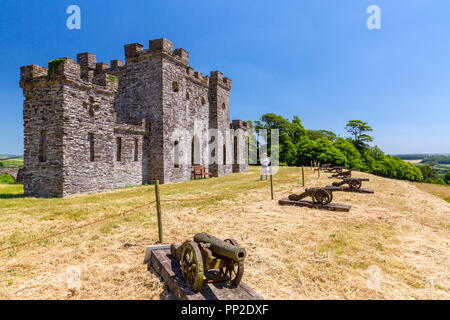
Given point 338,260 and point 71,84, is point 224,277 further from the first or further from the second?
point 71,84

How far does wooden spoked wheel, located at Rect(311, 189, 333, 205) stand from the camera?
28.7ft

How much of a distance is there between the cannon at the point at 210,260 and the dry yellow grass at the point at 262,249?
578mm

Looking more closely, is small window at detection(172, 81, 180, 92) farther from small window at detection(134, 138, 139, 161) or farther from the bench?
the bench

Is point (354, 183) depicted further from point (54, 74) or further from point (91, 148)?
point (54, 74)

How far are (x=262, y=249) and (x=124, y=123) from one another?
14.3m

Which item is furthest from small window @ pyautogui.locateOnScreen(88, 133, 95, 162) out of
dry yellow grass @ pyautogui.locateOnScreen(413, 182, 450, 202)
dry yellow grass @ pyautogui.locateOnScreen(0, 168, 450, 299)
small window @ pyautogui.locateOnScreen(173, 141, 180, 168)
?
dry yellow grass @ pyautogui.locateOnScreen(413, 182, 450, 202)

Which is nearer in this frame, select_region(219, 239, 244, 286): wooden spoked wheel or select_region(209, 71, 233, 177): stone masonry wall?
select_region(219, 239, 244, 286): wooden spoked wheel

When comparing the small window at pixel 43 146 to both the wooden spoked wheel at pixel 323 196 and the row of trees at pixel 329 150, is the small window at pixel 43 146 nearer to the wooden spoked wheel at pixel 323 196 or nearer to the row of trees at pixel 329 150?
the wooden spoked wheel at pixel 323 196

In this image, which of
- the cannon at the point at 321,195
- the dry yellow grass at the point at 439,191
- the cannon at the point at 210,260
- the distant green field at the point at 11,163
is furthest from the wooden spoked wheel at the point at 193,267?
the distant green field at the point at 11,163

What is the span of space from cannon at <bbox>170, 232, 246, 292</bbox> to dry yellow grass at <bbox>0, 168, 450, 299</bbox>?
0.58 m

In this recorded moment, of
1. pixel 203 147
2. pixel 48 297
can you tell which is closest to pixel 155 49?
pixel 203 147

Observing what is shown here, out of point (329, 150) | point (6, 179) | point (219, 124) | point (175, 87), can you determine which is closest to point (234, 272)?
point (175, 87)

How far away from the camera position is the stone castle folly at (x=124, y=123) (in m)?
11.8

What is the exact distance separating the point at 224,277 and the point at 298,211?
5509 millimetres
